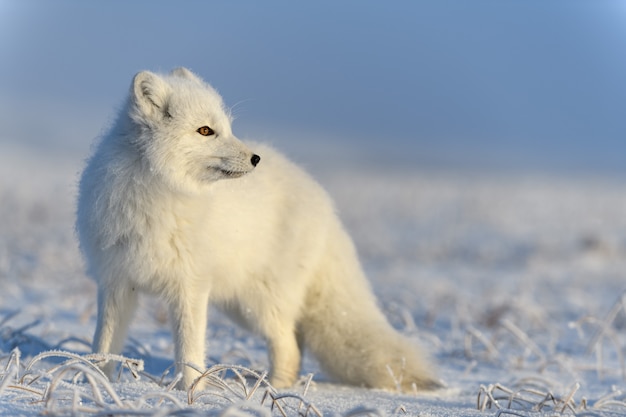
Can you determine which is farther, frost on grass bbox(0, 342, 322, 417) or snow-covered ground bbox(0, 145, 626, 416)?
snow-covered ground bbox(0, 145, 626, 416)

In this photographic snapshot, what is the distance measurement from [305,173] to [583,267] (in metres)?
5.98

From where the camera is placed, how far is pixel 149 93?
13.1 ft

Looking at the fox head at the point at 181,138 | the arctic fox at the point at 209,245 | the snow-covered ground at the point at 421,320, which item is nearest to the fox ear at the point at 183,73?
the arctic fox at the point at 209,245

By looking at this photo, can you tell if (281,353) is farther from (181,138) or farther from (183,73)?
(183,73)

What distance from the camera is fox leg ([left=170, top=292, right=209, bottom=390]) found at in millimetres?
4008

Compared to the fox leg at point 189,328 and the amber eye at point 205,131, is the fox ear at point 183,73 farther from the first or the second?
the fox leg at point 189,328

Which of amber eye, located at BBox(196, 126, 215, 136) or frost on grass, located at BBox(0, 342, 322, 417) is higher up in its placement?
amber eye, located at BBox(196, 126, 215, 136)

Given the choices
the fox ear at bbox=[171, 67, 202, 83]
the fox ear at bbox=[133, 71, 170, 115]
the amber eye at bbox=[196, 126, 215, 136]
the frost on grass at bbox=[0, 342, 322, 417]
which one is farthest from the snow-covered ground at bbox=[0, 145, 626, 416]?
the amber eye at bbox=[196, 126, 215, 136]

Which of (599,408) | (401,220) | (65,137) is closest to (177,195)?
(599,408)

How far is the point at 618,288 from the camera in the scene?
8562mm

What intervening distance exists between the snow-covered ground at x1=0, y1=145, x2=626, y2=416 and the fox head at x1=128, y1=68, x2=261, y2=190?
98cm

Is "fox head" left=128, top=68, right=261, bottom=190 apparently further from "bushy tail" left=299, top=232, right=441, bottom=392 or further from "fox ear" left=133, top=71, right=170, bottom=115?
"bushy tail" left=299, top=232, right=441, bottom=392

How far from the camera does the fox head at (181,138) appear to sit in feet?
12.9

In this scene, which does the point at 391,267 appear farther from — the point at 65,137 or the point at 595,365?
the point at 65,137
